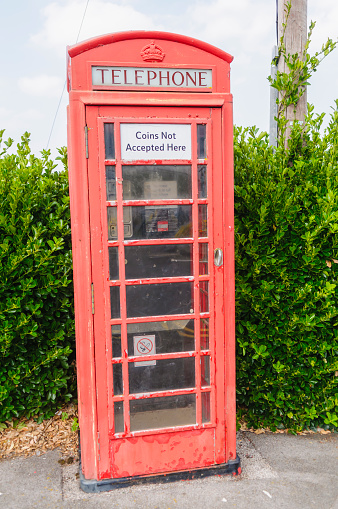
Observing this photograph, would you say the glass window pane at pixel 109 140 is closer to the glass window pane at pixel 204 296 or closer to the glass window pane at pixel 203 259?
the glass window pane at pixel 203 259

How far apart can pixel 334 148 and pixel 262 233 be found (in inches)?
39.2

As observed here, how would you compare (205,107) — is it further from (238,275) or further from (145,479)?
(145,479)

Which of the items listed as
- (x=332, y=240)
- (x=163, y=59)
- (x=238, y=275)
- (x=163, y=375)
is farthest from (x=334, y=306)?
(x=163, y=59)

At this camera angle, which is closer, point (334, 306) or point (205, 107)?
point (205, 107)

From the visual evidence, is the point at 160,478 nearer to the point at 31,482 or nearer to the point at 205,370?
the point at 205,370

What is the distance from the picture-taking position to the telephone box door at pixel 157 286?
8.50 ft

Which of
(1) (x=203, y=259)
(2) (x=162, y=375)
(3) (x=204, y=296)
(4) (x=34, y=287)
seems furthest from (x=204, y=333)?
(4) (x=34, y=287)

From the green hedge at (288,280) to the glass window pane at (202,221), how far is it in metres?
0.71

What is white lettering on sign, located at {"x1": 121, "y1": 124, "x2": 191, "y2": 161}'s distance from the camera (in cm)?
258

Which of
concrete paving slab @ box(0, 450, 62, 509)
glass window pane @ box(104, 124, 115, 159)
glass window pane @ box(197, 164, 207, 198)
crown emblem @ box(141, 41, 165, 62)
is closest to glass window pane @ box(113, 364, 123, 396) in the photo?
concrete paving slab @ box(0, 450, 62, 509)

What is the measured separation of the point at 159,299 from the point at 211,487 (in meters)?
1.30

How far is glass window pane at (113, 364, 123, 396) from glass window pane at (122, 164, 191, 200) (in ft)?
3.53

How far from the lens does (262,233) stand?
3377mm

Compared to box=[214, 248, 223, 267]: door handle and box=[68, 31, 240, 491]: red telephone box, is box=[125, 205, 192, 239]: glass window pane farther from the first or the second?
box=[214, 248, 223, 267]: door handle
